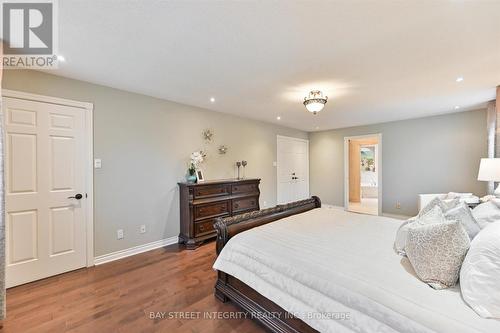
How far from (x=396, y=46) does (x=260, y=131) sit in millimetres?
3493

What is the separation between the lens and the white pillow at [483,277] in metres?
0.96

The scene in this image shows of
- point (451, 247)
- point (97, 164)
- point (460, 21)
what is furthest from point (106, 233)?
point (460, 21)

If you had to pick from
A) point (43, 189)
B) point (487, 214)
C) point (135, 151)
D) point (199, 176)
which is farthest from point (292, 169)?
point (43, 189)

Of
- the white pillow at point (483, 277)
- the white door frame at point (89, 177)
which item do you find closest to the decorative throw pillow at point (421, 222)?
the white pillow at point (483, 277)

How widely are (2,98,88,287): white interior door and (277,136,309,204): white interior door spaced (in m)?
4.30

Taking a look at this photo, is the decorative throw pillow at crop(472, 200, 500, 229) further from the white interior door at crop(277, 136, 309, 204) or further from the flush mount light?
the white interior door at crop(277, 136, 309, 204)

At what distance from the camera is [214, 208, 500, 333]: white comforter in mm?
1009

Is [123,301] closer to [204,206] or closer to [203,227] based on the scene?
[203,227]

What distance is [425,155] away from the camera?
4.85 m

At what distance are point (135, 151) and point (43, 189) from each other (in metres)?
1.13

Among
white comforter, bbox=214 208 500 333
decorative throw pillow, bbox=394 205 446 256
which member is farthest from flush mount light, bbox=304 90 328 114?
decorative throw pillow, bbox=394 205 446 256

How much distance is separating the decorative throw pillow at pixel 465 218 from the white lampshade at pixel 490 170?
235cm

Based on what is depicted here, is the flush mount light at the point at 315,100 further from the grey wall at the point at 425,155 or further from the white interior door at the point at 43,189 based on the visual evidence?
the grey wall at the point at 425,155

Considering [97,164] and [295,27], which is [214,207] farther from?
[295,27]
